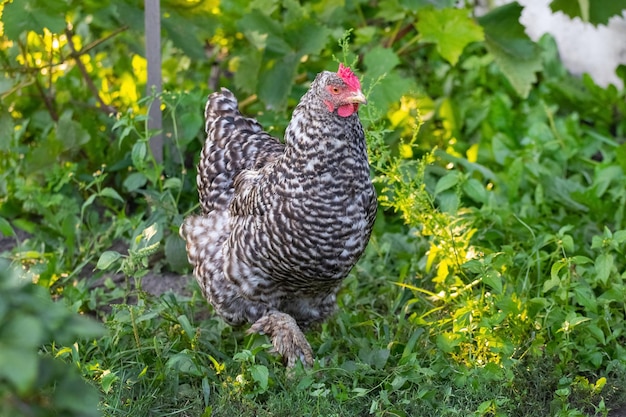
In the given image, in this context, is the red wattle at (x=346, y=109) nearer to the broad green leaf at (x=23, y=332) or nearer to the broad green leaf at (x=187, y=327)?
the broad green leaf at (x=187, y=327)

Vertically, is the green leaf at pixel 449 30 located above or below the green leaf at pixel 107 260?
above

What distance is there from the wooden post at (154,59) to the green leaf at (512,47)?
1.71 m

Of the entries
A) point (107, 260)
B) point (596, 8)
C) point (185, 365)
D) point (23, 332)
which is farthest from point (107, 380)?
point (596, 8)

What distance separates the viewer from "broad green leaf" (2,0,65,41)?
154 inches

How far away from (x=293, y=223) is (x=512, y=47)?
2208 millimetres

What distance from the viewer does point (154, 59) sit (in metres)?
4.18

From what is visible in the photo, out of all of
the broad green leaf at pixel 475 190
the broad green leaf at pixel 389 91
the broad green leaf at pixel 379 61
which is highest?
the broad green leaf at pixel 379 61

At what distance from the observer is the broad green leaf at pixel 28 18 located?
12.8 feet

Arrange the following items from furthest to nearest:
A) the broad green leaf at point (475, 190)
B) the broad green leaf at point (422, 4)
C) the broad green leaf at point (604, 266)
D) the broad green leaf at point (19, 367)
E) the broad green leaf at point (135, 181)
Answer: the broad green leaf at point (422, 4)
the broad green leaf at point (475, 190)
the broad green leaf at point (135, 181)
the broad green leaf at point (604, 266)
the broad green leaf at point (19, 367)

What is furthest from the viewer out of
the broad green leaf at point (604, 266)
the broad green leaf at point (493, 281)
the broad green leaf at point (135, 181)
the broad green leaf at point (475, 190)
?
the broad green leaf at point (475, 190)

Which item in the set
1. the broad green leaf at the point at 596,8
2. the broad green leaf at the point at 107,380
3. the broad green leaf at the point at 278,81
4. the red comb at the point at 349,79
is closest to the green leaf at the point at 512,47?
the broad green leaf at the point at 596,8

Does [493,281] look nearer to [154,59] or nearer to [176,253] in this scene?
[176,253]

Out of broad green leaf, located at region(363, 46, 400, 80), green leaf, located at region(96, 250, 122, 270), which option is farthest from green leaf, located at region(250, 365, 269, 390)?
broad green leaf, located at region(363, 46, 400, 80)

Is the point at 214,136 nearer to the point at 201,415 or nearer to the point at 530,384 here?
the point at 201,415
